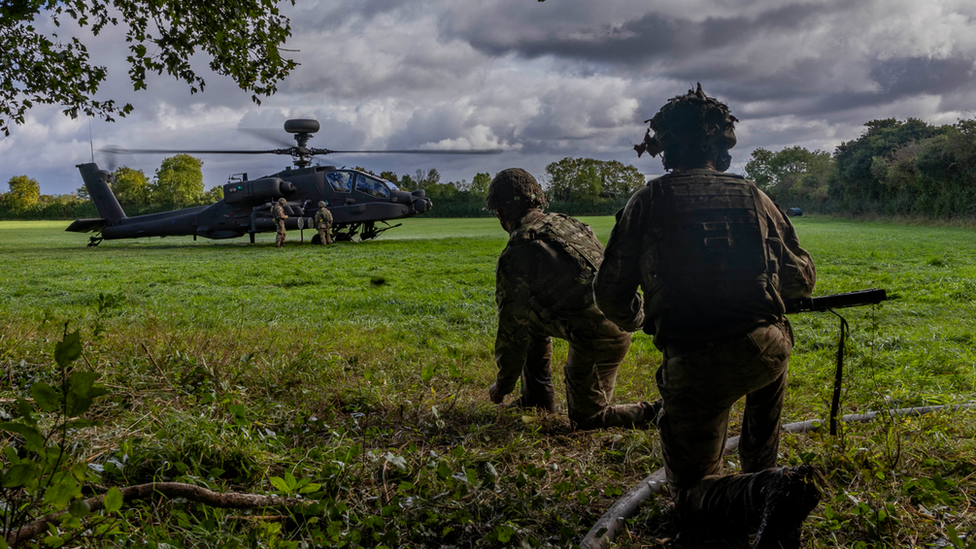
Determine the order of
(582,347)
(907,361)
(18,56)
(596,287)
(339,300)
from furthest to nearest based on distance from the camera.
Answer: (339,300) < (18,56) < (907,361) < (582,347) < (596,287)

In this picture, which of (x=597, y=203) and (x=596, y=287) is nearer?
(x=596, y=287)

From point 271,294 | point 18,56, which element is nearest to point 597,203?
point 271,294

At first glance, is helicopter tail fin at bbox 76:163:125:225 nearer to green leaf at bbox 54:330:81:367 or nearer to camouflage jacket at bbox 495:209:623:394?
camouflage jacket at bbox 495:209:623:394

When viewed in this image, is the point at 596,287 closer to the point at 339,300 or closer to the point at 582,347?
the point at 582,347

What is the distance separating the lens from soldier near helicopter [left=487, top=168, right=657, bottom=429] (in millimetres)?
3451

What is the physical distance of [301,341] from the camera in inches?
211

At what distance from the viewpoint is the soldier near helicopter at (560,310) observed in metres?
3.45

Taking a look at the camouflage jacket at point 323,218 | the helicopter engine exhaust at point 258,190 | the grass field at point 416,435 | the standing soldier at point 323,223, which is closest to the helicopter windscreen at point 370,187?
the standing soldier at point 323,223

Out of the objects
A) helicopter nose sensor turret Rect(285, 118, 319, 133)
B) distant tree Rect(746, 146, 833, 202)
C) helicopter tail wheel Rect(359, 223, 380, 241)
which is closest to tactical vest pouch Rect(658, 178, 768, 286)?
helicopter nose sensor turret Rect(285, 118, 319, 133)

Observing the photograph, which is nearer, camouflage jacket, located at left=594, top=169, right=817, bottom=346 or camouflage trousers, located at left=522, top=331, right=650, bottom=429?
camouflage jacket, located at left=594, top=169, right=817, bottom=346

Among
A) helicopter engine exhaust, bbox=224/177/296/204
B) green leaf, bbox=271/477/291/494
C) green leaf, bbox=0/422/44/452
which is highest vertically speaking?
helicopter engine exhaust, bbox=224/177/296/204

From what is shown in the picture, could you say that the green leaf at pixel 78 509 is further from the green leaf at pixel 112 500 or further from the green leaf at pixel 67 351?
the green leaf at pixel 67 351

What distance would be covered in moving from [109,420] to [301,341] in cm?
225

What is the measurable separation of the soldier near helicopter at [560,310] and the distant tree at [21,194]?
75603 mm
